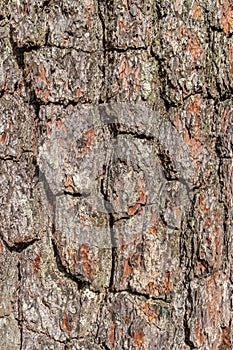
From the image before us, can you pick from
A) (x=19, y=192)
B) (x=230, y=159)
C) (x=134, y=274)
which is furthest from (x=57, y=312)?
(x=230, y=159)

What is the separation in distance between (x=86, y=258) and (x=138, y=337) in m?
0.25

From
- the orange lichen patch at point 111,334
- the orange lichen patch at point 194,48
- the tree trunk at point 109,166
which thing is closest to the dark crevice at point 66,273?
the tree trunk at point 109,166

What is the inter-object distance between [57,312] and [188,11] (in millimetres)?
853

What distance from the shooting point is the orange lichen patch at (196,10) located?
4.56 feet

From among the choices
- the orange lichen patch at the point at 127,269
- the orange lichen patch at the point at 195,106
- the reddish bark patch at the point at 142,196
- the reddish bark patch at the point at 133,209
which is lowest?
the orange lichen patch at the point at 127,269

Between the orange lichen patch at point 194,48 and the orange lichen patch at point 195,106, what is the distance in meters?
0.10

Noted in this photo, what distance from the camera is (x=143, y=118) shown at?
1.38 metres

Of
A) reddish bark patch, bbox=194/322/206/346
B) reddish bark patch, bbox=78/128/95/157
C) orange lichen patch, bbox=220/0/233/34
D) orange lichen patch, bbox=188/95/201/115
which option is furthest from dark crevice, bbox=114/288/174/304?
orange lichen patch, bbox=220/0/233/34

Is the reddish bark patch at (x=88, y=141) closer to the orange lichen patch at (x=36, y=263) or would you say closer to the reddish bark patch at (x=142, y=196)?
the reddish bark patch at (x=142, y=196)

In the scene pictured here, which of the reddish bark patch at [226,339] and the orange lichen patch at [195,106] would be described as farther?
the reddish bark patch at [226,339]

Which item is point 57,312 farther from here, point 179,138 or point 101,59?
point 101,59

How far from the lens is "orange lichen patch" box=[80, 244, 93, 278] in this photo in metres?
1.40

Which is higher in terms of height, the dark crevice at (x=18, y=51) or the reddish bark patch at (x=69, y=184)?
the dark crevice at (x=18, y=51)

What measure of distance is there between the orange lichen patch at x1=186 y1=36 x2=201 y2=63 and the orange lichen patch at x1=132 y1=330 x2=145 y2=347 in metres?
0.72
